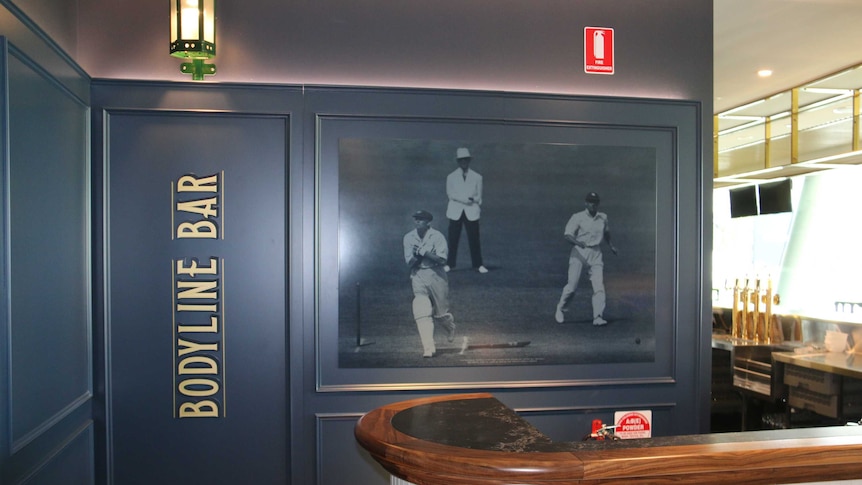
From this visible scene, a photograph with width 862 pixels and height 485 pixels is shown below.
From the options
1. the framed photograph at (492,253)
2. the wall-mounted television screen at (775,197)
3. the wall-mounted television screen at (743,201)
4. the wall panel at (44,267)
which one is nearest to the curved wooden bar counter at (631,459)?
the wall panel at (44,267)

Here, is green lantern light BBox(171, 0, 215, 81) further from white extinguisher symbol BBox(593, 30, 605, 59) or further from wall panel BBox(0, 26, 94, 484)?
white extinguisher symbol BBox(593, 30, 605, 59)

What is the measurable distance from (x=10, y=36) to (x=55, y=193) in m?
0.66

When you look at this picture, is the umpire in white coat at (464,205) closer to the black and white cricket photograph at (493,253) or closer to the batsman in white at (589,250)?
the black and white cricket photograph at (493,253)

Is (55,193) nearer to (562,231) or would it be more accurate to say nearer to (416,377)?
(416,377)

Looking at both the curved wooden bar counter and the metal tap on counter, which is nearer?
the curved wooden bar counter

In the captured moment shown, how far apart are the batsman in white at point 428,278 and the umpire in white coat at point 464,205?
58mm

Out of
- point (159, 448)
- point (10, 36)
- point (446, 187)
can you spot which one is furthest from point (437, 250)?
point (10, 36)

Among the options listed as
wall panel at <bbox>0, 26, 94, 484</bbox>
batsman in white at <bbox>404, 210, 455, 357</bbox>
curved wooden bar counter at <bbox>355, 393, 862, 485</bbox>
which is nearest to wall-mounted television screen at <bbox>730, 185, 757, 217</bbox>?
batsman in white at <bbox>404, 210, 455, 357</bbox>

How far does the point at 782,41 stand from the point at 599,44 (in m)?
1.53

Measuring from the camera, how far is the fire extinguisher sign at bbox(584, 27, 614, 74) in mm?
3521

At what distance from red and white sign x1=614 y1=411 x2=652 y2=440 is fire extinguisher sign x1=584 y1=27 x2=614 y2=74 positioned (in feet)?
5.58

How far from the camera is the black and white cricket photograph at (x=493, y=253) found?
3.32 m

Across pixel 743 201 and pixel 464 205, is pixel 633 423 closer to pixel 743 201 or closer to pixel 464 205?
pixel 464 205

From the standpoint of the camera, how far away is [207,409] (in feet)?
10.6
